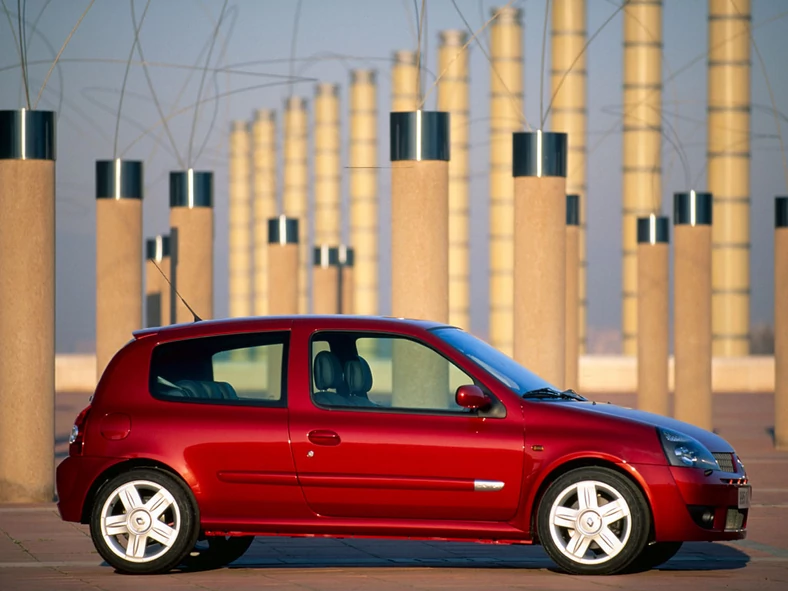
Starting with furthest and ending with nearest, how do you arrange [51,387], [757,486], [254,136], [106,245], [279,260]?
[254,136], [279,260], [106,245], [757,486], [51,387]

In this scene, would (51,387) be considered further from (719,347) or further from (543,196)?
(719,347)

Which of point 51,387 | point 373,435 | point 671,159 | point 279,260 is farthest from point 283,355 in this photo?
point 671,159

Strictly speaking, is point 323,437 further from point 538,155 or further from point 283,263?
point 283,263

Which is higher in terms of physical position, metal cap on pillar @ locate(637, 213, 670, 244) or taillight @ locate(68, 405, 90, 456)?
metal cap on pillar @ locate(637, 213, 670, 244)

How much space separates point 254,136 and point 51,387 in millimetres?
68260

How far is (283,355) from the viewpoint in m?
9.63

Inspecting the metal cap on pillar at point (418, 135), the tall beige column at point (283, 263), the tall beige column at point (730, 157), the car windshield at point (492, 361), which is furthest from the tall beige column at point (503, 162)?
the car windshield at point (492, 361)

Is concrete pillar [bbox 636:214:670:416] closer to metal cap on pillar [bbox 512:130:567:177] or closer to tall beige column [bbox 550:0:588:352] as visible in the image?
metal cap on pillar [bbox 512:130:567:177]

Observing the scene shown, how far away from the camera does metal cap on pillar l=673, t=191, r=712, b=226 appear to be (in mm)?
26250

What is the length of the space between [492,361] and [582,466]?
0.93 metres

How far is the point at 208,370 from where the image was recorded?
9.76 m

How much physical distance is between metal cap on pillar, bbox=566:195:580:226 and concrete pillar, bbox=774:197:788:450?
22.4 feet

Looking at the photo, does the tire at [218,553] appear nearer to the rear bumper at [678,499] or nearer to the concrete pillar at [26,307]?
the rear bumper at [678,499]

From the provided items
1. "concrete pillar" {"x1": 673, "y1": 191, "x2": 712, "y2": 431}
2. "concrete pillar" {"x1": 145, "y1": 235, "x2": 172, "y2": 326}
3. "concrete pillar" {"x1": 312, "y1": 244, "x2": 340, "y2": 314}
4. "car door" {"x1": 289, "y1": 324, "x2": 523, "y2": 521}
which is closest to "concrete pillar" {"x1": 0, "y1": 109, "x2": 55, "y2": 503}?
"car door" {"x1": 289, "y1": 324, "x2": 523, "y2": 521}
